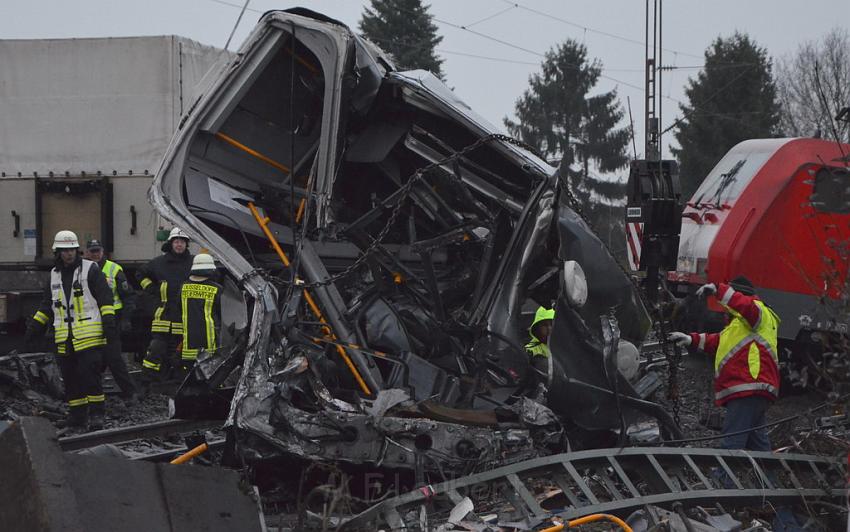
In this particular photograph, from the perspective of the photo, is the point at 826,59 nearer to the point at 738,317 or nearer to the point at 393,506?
the point at 738,317

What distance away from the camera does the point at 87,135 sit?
11.6 meters

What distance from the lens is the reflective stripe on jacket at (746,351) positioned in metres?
5.84

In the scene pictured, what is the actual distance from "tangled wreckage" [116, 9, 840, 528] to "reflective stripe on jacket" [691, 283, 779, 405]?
0.58 m

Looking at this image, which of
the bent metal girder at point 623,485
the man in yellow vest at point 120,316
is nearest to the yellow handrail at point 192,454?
the bent metal girder at point 623,485

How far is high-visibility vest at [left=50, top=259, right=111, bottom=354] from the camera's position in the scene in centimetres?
765

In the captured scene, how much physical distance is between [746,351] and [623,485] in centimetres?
131

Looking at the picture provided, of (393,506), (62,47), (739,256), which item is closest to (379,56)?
(393,506)

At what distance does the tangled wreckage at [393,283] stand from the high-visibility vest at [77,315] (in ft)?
7.30

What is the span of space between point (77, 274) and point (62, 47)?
4.90m

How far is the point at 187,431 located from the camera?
7289 millimetres

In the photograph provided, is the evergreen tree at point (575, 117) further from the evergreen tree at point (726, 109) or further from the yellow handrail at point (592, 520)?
the yellow handrail at point (592, 520)

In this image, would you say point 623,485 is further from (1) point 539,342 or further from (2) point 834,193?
(2) point 834,193

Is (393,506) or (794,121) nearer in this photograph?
(393,506)

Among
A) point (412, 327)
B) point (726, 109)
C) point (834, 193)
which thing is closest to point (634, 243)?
point (412, 327)
